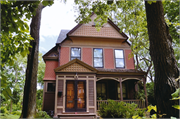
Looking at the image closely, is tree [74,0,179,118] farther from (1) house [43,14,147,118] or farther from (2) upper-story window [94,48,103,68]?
(2) upper-story window [94,48,103,68]

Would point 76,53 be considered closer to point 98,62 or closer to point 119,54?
point 98,62

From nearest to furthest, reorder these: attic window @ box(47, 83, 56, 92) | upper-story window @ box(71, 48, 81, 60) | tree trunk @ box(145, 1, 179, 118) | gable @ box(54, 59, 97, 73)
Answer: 1. tree trunk @ box(145, 1, 179, 118)
2. gable @ box(54, 59, 97, 73)
3. attic window @ box(47, 83, 56, 92)
4. upper-story window @ box(71, 48, 81, 60)

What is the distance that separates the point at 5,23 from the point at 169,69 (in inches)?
117

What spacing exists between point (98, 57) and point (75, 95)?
15.2 ft

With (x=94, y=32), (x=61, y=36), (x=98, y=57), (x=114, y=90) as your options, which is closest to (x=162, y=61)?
(x=98, y=57)

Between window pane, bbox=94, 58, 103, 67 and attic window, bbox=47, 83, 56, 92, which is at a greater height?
window pane, bbox=94, 58, 103, 67

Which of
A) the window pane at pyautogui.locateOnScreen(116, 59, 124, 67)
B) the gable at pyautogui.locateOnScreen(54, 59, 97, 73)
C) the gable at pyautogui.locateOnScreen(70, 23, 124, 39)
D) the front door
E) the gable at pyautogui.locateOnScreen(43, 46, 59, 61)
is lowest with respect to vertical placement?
the front door

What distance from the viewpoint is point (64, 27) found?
1922 centimetres

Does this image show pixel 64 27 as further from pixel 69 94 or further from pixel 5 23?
pixel 5 23

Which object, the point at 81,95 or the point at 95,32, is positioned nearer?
the point at 81,95

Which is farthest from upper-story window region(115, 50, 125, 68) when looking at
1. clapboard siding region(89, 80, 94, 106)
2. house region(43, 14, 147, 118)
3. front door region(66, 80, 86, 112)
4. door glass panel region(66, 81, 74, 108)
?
door glass panel region(66, 81, 74, 108)

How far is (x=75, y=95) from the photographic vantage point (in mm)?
11031

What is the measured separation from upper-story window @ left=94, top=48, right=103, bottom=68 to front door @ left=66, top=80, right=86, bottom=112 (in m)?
2.98

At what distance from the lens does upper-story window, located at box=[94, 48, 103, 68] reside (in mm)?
13830
